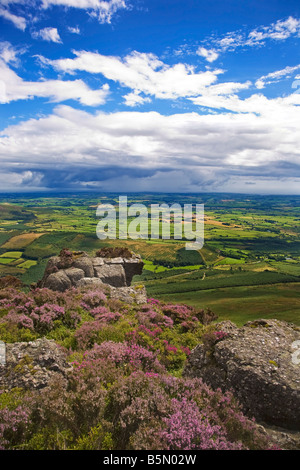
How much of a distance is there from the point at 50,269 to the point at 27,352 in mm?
16722

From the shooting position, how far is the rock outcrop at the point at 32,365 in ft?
31.5

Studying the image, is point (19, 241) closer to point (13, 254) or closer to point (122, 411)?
point (13, 254)

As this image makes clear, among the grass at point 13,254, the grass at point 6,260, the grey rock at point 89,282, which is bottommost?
the grass at point 6,260

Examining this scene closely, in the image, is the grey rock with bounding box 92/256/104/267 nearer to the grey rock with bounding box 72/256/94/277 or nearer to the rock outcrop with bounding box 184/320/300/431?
the grey rock with bounding box 72/256/94/277

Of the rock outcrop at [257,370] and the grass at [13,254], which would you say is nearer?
the rock outcrop at [257,370]

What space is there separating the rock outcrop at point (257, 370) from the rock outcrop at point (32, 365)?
5.96 m

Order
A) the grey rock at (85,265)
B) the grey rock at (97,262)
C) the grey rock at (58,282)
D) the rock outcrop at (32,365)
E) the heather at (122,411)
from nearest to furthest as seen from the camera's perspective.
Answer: the heather at (122,411)
the rock outcrop at (32,365)
the grey rock at (58,282)
the grey rock at (85,265)
the grey rock at (97,262)

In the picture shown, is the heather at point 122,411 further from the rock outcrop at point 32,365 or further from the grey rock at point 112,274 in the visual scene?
the grey rock at point 112,274

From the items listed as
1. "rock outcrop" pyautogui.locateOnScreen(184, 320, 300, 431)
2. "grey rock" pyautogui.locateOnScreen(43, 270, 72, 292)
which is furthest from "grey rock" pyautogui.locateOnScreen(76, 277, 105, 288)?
"rock outcrop" pyautogui.locateOnScreen(184, 320, 300, 431)

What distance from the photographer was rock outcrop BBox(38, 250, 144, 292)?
2480 centimetres

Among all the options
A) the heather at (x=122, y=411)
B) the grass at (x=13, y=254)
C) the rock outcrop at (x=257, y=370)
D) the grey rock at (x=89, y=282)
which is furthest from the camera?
the grass at (x=13, y=254)

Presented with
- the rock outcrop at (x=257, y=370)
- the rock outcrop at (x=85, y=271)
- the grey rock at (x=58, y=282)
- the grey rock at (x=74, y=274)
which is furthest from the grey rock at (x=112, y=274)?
the rock outcrop at (x=257, y=370)
